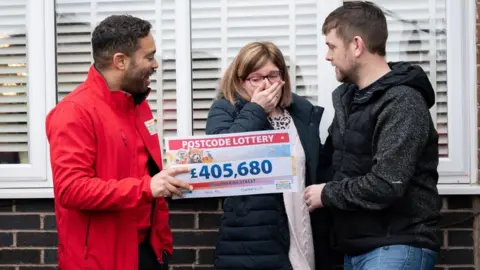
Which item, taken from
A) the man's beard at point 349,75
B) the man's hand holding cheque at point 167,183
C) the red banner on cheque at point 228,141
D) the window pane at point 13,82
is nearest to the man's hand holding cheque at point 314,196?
the red banner on cheque at point 228,141

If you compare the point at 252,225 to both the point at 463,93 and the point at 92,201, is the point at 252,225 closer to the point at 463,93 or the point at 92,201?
the point at 92,201

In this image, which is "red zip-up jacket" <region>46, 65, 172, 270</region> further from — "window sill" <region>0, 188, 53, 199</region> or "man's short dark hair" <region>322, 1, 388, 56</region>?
"window sill" <region>0, 188, 53, 199</region>

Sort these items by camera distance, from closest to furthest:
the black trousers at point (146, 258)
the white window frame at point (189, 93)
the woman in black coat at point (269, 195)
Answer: the black trousers at point (146, 258), the woman in black coat at point (269, 195), the white window frame at point (189, 93)

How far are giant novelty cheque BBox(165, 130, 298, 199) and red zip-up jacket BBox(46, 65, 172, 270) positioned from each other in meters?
0.19

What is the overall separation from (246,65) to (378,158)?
3.20 feet

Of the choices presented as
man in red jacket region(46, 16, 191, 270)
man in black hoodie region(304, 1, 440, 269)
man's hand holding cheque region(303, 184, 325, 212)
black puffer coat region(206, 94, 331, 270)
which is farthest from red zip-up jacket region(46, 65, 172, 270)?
man in black hoodie region(304, 1, 440, 269)

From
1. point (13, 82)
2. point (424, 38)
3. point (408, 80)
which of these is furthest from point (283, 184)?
point (13, 82)

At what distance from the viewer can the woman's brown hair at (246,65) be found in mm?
4180

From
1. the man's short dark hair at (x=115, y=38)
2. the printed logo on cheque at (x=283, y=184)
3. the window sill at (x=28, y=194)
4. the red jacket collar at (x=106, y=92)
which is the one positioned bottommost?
the window sill at (x=28, y=194)

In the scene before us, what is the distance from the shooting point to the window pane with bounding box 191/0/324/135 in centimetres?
498

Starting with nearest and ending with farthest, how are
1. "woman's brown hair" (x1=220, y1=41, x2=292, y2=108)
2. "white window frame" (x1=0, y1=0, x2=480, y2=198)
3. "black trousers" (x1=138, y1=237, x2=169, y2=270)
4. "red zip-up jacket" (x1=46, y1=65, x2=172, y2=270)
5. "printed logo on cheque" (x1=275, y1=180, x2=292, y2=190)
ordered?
"red zip-up jacket" (x1=46, y1=65, x2=172, y2=270) < "printed logo on cheque" (x1=275, y1=180, x2=292, y2=190) < "black trousers" (x1=138, y1=237, x2=169, y2=270) < "woman's brown hair" (x1=220, y1=41, x2=292, y2=108) < "white window frame" (x1=0, y1=0, x2=480, y2=198)

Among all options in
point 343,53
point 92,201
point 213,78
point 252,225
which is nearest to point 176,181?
point 92,201

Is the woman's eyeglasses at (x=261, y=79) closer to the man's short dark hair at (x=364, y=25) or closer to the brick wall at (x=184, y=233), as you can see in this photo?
the man's short dark hair at (x=364, y=25)

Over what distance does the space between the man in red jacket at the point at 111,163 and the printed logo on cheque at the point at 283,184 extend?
0.40 m
